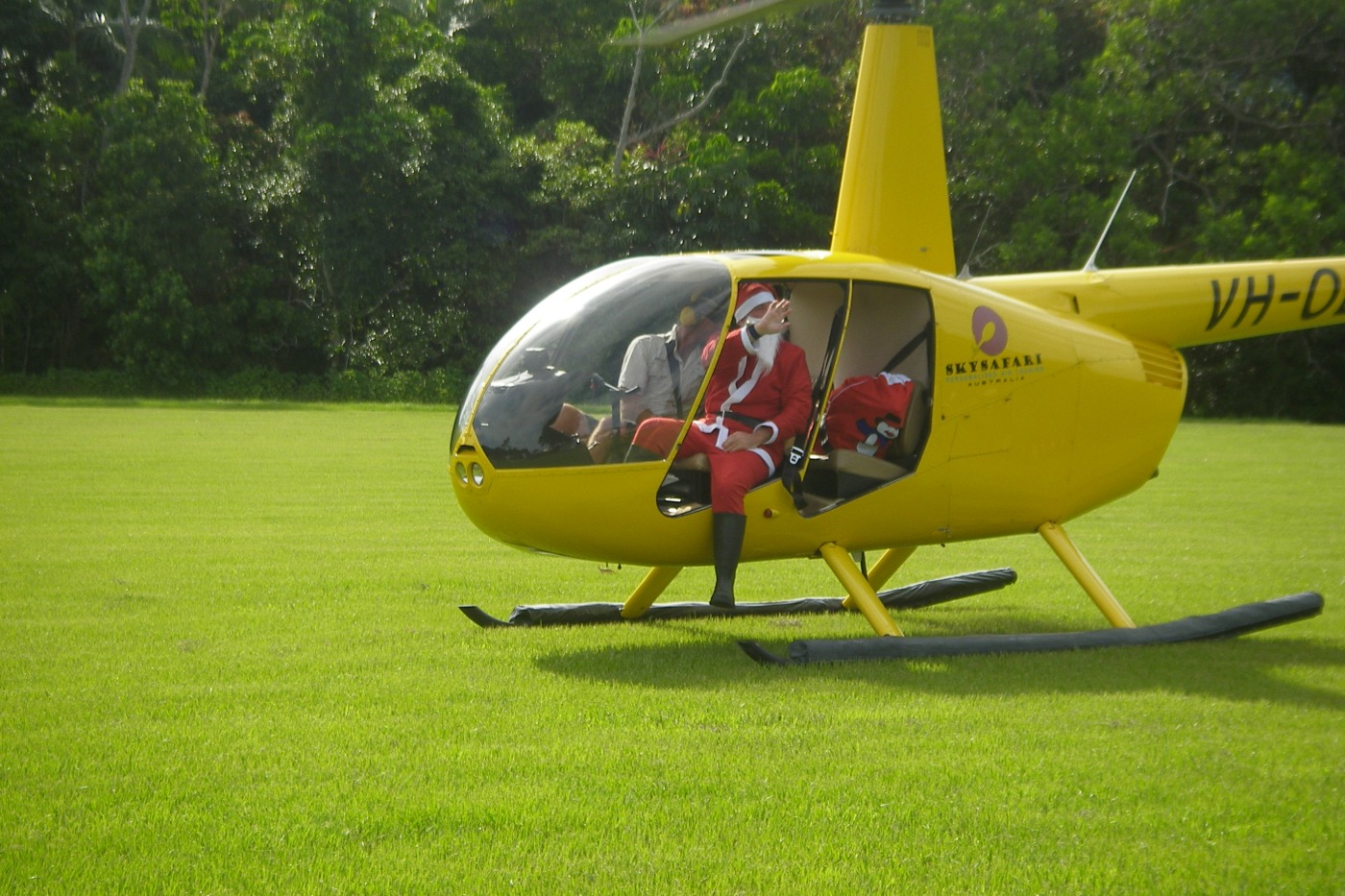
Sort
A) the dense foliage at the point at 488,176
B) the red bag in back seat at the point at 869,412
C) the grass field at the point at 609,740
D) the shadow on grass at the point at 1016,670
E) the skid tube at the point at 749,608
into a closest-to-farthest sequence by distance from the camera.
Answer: the grass field at the point at 609,740 → the shadow on grass at the point at 1016,670 → the red bag in back seat at the point at 869,412 → the skid tube at the point at 749,608 → the dense foliage at the point at 488,176

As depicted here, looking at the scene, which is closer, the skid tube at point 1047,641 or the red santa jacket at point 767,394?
the skid tube at point 1047,641

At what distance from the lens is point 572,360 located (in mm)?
6887

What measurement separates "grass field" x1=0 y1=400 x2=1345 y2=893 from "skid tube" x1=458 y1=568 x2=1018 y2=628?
0.13 metres

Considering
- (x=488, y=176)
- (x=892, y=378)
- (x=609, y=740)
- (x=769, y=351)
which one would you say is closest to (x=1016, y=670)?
(x=892, y=378)

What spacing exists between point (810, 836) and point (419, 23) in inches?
1491

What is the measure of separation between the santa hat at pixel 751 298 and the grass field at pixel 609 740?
183cm

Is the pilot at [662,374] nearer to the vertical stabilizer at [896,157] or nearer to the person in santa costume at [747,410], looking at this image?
the person in santa costume at [747,410]

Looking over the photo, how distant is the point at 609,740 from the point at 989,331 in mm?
3497

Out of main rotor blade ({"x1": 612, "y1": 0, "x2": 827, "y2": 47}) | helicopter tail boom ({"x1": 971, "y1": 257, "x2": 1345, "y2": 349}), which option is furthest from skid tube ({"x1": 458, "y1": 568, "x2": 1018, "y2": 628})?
main rotor blade ({"x1": 612, "y1": 0, "x2": 827, "y2": 47})

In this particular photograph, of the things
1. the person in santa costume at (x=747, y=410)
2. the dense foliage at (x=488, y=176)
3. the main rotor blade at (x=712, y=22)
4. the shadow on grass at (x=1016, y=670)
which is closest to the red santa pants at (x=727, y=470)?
the person in santa costume at (x=747, y=410)

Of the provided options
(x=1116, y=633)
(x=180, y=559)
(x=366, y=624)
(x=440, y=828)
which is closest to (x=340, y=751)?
(x=440, y=828)

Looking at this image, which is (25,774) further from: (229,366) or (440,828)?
(229,366)

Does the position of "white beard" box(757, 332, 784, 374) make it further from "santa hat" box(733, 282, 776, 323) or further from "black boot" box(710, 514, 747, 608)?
"black boot" box(710, 514, 747, 608)

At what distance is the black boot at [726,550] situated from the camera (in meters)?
6.96
